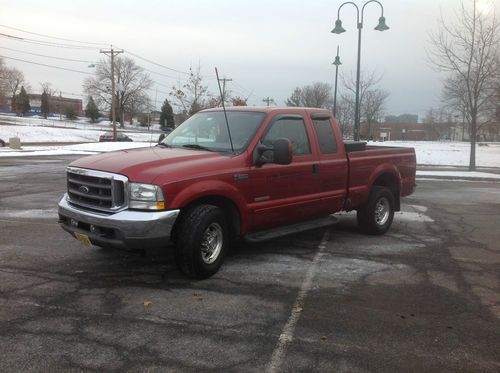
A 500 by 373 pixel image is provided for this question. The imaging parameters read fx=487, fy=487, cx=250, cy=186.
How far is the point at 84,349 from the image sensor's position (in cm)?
372

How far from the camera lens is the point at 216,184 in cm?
530

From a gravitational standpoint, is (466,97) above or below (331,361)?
above

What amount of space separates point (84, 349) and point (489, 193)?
1434 centimetres

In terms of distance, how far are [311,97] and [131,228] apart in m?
47.6

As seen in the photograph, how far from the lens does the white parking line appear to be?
11.8 feet

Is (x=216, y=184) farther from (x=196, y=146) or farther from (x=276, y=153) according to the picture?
(x=196, y=146)

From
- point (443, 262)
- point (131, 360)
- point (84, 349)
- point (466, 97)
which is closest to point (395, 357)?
point (131, 360)

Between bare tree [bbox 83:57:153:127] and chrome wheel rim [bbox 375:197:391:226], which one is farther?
bare tree [bbox 83:57:153:127]

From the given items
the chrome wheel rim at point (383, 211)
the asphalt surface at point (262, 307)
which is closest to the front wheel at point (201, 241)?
the asphalt surface at point (262, 307)

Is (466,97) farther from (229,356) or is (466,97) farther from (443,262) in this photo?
(229,356)

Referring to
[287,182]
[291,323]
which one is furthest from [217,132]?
[291,323]

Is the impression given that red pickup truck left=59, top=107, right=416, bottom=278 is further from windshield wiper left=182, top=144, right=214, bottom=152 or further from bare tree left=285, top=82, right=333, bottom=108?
bare tree left=285, top=82, right=333, bottom=108

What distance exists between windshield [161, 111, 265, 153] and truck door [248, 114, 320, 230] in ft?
0.77

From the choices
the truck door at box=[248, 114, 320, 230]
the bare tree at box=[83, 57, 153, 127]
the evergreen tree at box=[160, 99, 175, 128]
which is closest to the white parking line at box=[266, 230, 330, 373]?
the truck door at box=[248, 114, 320, 230]
